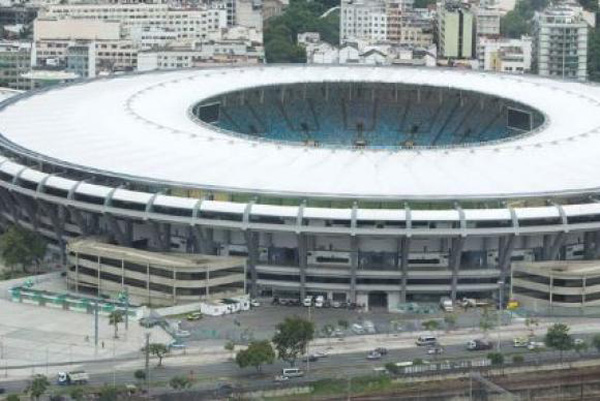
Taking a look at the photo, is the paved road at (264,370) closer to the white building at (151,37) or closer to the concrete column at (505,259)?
the concrete column at (505,259)

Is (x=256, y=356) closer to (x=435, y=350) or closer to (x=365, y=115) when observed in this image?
(x=435, y=350)

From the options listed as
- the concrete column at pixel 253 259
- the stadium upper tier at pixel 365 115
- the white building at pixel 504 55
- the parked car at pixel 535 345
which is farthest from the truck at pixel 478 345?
the white building at pixel 504 55

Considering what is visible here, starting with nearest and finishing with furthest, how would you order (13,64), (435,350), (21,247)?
(435,350), (21,247), (13,64)

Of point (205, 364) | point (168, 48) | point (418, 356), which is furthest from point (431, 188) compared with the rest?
point (168, 48)

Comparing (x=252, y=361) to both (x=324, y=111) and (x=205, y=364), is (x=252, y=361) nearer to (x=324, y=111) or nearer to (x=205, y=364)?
(x=205, y=364)

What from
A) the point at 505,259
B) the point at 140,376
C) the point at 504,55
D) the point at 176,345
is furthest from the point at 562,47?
the point at 140,376
